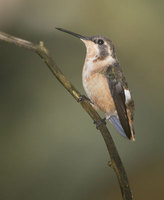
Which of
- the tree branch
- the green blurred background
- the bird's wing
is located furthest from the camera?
the green blurred background

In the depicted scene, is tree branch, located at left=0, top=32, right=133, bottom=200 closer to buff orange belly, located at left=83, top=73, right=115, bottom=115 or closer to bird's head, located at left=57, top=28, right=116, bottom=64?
buff orange belly, located at left=83, top=73, right=115, bottom=115

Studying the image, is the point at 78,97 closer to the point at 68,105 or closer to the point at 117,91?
the point at 117,91

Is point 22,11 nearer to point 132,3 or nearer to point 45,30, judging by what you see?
point 45,30

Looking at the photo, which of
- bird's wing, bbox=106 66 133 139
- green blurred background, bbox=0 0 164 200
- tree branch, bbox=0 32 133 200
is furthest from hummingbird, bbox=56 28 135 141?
green blurred background, bbox=0 0 164 200

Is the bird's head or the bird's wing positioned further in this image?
the bird's head

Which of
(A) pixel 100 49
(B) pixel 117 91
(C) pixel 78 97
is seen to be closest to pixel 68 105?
(A) pixel 100 49

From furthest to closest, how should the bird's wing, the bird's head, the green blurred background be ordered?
1. the green blurred background
2. the bird's head
3. the bird's wing
